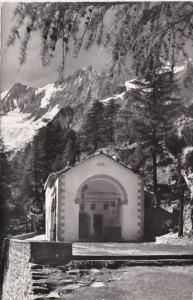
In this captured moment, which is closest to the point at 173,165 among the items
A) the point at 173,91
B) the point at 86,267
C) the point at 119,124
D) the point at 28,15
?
the point at 119,124

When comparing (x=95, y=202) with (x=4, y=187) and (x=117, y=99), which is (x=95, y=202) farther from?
(x=117, y=99)

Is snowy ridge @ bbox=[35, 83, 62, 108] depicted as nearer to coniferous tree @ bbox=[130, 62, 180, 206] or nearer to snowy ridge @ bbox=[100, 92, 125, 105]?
snowy ridge @ bbox=[100, 92, 125, 105]

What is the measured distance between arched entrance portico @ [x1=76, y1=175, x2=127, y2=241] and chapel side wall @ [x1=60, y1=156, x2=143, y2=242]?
14cm

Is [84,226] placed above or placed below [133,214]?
below

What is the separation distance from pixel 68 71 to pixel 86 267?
3.11 meters

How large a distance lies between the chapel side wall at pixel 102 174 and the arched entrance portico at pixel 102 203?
14 cm

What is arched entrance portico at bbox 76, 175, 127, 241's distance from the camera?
586 inches

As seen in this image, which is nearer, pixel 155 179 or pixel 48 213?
pixel 155 179

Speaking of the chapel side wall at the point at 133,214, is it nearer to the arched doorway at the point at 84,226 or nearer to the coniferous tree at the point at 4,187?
the arched doorway at the point at 84,226

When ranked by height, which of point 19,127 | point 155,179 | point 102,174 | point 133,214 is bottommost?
point 133,214

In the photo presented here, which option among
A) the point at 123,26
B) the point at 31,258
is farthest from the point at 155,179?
the point at 123,26

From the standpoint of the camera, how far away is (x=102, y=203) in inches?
620

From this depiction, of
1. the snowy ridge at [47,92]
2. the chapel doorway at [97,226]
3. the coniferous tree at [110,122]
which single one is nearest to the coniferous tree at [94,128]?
the coniferous tree at [110,122]

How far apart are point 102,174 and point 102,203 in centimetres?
85
